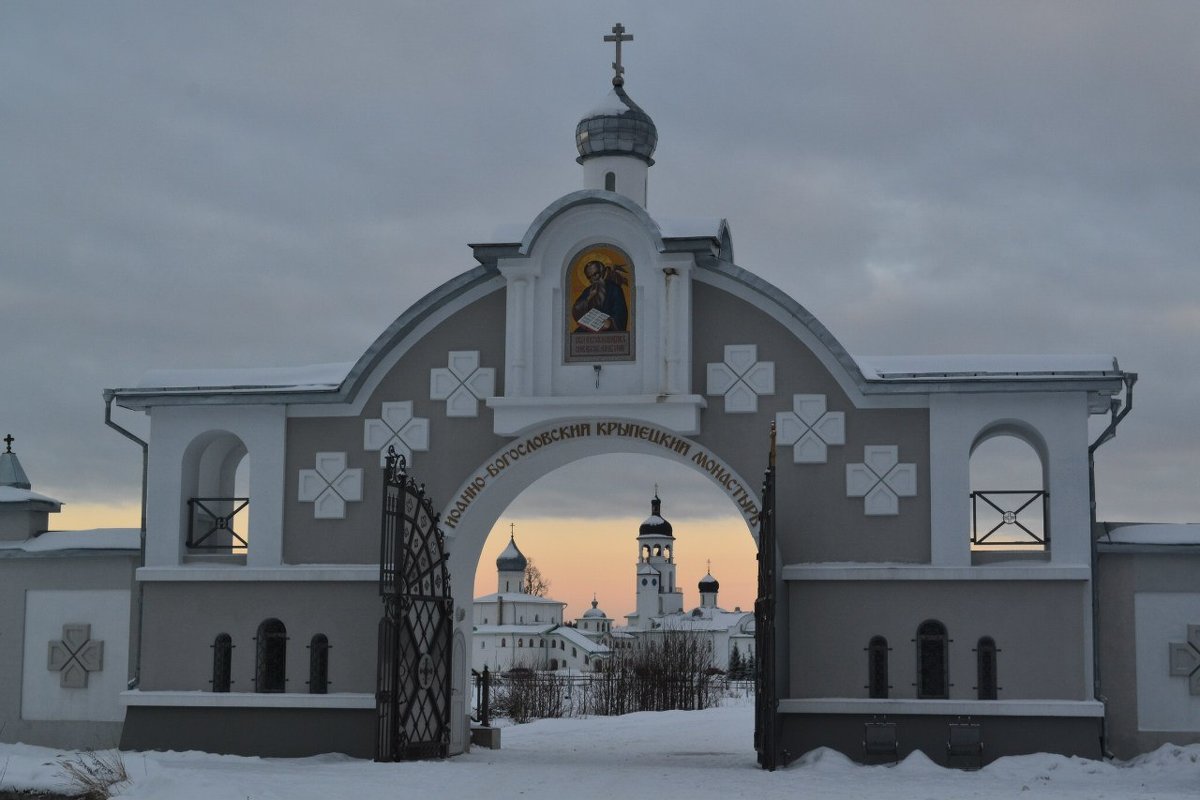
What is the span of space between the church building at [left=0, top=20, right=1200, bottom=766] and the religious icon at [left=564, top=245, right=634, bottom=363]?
0.03 metres

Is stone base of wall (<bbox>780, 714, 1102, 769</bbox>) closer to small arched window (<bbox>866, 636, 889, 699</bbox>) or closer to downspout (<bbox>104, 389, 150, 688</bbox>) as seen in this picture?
small arched window (<bbox>866, 636, 889, 699</bbox>)

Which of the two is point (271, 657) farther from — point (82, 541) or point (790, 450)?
point (790, 450)

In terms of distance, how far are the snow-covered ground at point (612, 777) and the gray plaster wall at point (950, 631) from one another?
929 mm

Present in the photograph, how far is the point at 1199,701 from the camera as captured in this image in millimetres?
19703

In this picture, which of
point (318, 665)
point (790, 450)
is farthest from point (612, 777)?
point (318, 665)

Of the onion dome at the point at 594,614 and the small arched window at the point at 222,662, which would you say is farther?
the onion dome at the point at 594,614

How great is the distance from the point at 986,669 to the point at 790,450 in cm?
352

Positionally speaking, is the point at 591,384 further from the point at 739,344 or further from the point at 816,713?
the point at 816,713

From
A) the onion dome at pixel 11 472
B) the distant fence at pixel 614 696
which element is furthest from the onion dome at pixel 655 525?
the onion dome at pixel 11 472

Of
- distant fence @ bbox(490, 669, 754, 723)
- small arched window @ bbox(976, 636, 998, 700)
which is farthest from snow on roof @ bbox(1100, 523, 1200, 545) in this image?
distant fence @ bbox(490, 669, 754, 723)

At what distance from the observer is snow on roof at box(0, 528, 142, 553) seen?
74.6ft

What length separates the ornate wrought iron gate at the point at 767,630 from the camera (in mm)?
18797

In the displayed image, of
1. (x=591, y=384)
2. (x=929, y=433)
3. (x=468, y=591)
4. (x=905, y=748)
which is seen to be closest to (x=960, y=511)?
(x=929, y=433)

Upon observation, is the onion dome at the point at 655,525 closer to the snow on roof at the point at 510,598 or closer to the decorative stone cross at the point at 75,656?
the snow on roof at the point at 510,598
